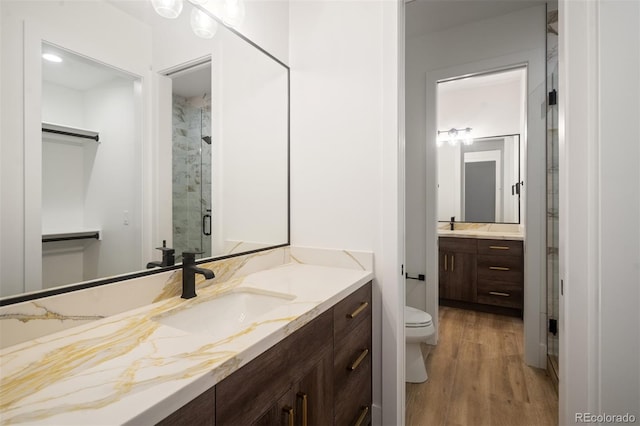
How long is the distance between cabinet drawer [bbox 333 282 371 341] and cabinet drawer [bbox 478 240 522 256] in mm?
2310

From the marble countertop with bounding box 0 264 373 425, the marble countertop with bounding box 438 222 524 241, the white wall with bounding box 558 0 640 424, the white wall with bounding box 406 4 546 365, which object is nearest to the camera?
the marble countertop with bounding box 0 264 373 425

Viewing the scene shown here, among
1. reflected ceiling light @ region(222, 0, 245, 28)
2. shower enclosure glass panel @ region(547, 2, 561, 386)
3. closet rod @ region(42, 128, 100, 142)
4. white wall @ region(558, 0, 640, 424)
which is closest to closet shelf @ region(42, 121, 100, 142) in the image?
closet rod @ region(42, 128, 100, 142)

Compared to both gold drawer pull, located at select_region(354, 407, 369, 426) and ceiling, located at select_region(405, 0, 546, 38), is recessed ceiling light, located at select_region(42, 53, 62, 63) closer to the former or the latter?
gold drawer pull, located at select_region(354, 407, 369, 426)

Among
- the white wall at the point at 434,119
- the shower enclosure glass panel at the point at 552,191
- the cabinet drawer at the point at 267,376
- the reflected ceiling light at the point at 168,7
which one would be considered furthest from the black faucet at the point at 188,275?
the shower enclosure glass panel at the point at 552,191

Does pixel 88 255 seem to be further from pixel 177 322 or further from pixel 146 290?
pixel 177 322

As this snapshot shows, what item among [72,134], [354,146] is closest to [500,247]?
[354,146]

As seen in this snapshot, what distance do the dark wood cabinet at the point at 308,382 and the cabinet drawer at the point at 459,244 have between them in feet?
7.56

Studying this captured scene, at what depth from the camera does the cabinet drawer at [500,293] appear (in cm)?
302

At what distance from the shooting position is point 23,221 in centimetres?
78

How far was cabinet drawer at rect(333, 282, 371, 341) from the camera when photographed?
1120 mm

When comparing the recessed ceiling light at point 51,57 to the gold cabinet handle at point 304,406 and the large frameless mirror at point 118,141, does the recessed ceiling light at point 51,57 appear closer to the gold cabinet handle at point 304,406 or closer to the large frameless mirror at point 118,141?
the large frameless mirror at point 118,141

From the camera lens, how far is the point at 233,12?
1343 millimetres

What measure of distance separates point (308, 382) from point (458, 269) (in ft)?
9.46

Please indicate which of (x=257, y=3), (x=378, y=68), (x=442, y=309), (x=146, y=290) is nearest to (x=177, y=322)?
(x=146, y=290)
